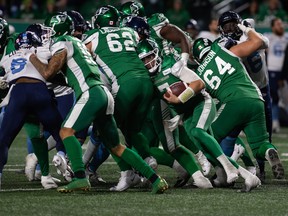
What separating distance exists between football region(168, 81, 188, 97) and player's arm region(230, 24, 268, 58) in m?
0.61

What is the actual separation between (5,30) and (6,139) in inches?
58.3

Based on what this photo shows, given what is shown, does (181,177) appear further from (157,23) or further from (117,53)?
(157,23)

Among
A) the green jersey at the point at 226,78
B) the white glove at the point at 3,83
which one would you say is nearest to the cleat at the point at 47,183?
the white glove at the point at 3,83

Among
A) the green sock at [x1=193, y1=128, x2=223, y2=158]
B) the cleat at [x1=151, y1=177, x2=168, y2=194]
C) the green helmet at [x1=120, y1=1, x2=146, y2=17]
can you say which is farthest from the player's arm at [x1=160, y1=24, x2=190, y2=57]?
the cleat at [x1=151, y1=177, x2=168, y2=194]

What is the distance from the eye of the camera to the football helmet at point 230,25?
8336mm

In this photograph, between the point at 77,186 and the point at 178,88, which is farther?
the point at 178,88

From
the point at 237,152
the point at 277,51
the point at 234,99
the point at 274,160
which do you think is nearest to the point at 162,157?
the point at 237,152

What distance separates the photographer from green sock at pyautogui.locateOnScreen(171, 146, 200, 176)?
25.7 feet

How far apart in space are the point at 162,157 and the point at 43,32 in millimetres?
1602

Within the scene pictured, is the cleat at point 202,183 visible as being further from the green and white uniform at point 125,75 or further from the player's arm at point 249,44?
the player's arm at point 249,44

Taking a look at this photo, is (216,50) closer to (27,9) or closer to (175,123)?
(175,123)

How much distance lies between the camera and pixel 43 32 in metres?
7.95

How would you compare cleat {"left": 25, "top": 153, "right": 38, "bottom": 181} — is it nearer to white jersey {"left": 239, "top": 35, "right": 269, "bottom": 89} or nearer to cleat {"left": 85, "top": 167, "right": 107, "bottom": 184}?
cleat {"left": 85, "top": 167, "right": 107, "bottom": 184}

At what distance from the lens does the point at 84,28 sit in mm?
8758
